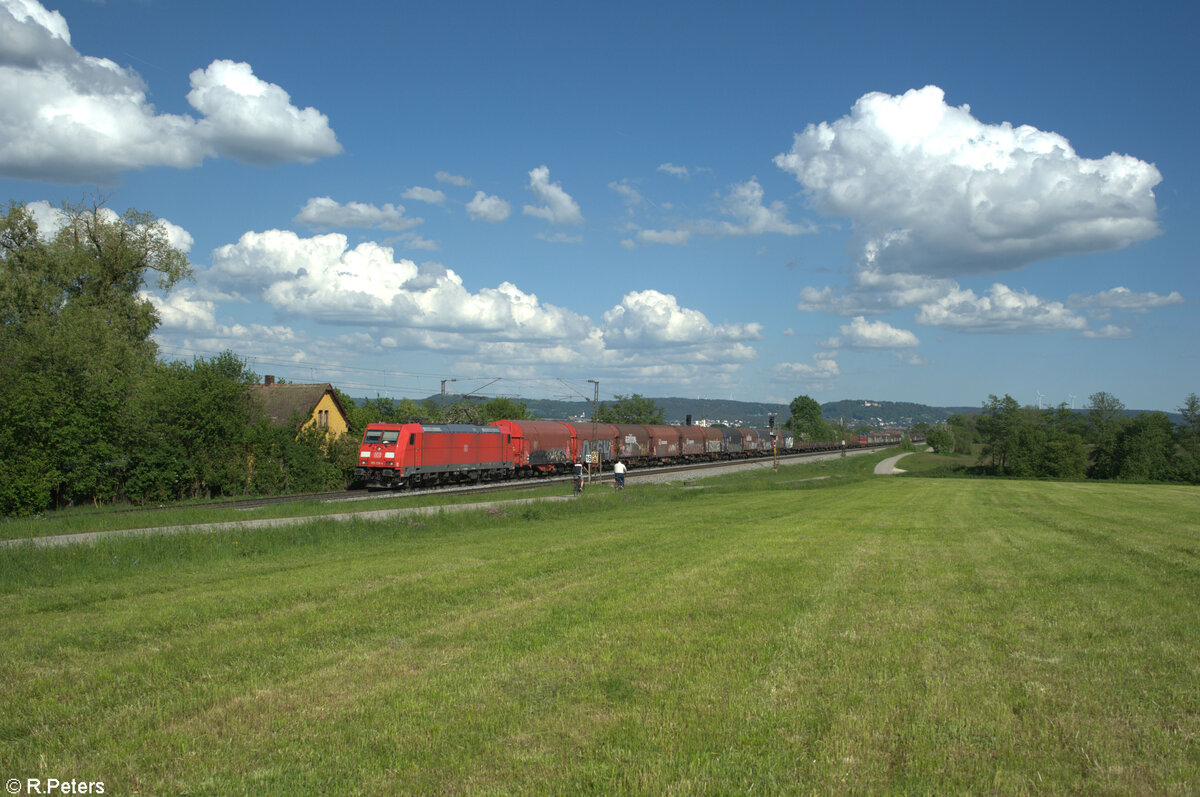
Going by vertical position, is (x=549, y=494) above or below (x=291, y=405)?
below

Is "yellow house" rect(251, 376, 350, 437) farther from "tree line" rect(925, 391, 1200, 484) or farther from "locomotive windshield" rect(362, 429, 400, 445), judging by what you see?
"tree line" rect(925, 391, 1200, 484)

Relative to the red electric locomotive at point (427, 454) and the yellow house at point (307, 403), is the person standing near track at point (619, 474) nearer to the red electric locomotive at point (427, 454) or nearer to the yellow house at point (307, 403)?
the red electric locomotive at point (427, 454)

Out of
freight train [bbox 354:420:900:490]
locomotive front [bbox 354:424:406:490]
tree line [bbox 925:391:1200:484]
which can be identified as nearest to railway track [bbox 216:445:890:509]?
locomotive front [bbox 354:424:406:490]

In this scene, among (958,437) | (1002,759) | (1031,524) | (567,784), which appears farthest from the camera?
(958,437)

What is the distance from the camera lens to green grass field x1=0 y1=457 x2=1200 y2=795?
512 centimetres

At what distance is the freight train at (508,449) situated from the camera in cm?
4219

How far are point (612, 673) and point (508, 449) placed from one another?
46.2 meters

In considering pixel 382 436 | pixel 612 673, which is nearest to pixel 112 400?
pixel 382 436

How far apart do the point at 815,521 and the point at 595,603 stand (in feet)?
41.3

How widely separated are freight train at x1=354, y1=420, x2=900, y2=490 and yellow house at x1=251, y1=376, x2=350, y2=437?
18264 mm

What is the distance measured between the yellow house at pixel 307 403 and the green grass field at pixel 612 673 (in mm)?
51263

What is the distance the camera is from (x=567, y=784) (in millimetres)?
4875

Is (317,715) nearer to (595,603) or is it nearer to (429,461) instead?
(595,603)

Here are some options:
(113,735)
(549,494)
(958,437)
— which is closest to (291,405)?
(549,494)
